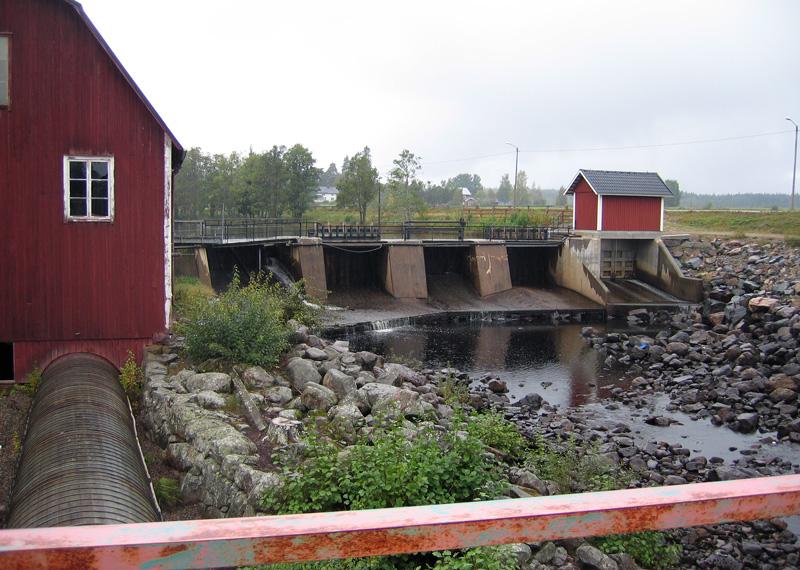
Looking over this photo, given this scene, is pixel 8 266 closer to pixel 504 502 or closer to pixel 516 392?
pixel 516 392

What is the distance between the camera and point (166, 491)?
761 cm

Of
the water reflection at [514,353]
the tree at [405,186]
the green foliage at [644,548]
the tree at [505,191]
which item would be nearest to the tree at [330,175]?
the tree at [505,191]

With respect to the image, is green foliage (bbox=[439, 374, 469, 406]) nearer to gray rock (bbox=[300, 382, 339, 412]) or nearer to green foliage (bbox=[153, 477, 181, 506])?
gray rock (bbox=[300, 382, 339, 412])

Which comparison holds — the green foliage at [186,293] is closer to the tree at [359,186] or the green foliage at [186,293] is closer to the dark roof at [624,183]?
the dark roof at [624,183]

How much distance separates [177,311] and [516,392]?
27.0ft

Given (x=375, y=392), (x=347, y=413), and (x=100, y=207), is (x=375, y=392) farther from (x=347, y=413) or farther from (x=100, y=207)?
(x=100, y=207)

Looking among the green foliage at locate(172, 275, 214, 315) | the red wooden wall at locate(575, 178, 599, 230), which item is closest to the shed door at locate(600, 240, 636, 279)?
the red wooden wall at locate(575, 178, 599, 230)

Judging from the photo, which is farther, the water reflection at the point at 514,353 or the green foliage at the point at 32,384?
the water reflection at the point at 514,353

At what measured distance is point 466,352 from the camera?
21.0 meters

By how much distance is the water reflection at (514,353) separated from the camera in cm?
1741

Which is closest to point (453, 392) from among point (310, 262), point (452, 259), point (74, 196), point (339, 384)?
point (339, 384)

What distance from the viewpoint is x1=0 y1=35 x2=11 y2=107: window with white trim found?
11664mm

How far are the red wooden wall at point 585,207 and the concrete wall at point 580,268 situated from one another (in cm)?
154

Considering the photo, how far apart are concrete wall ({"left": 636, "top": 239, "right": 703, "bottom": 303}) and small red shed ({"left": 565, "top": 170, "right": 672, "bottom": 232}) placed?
3.61ft
